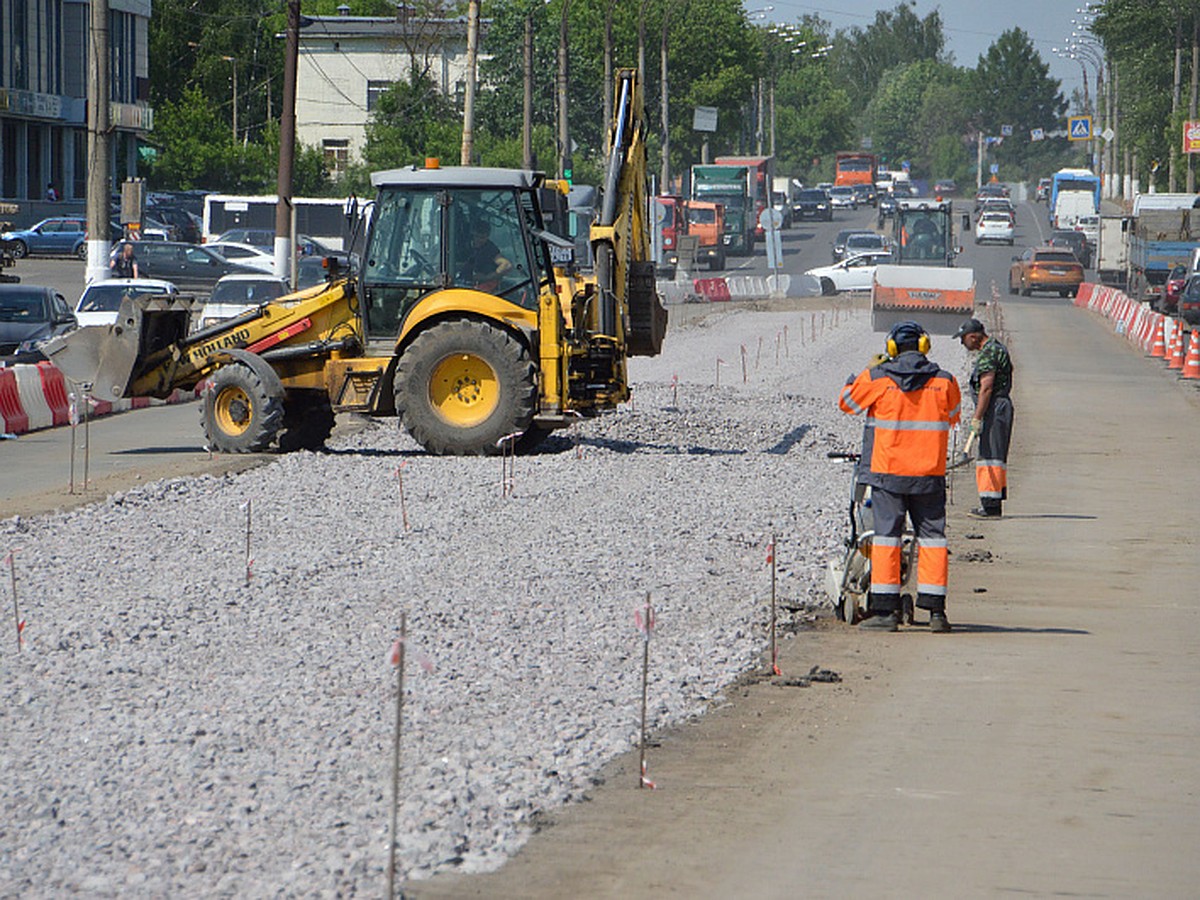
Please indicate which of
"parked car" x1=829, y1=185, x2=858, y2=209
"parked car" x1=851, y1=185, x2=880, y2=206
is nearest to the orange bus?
"parked car" x1=851, y1=185, x2=880, y2=206

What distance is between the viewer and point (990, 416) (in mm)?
15984

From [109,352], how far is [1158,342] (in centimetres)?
2596

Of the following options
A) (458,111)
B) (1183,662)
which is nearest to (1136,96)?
(458,111)

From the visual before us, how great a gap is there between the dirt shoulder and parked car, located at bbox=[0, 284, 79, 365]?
17497 mm

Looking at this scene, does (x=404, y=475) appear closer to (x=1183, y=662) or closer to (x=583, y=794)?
(x=1183, y=662)

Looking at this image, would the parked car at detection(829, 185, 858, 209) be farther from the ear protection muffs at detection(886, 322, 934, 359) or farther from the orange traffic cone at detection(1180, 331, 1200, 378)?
the ear protection muffs at detection(886, 322, 934, 359)

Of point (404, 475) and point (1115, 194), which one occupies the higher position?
point (1115, 194)

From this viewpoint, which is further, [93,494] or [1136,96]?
[1136,96]

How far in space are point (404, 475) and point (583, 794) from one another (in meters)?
10.1

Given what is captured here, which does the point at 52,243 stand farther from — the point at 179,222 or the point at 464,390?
the point at 464,390

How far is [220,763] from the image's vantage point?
7.40 meters

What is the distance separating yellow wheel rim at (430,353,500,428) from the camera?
18.2m

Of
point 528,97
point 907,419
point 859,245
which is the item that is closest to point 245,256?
point 528,97

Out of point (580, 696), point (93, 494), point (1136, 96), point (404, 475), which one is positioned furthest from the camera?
point (1136, 96)
